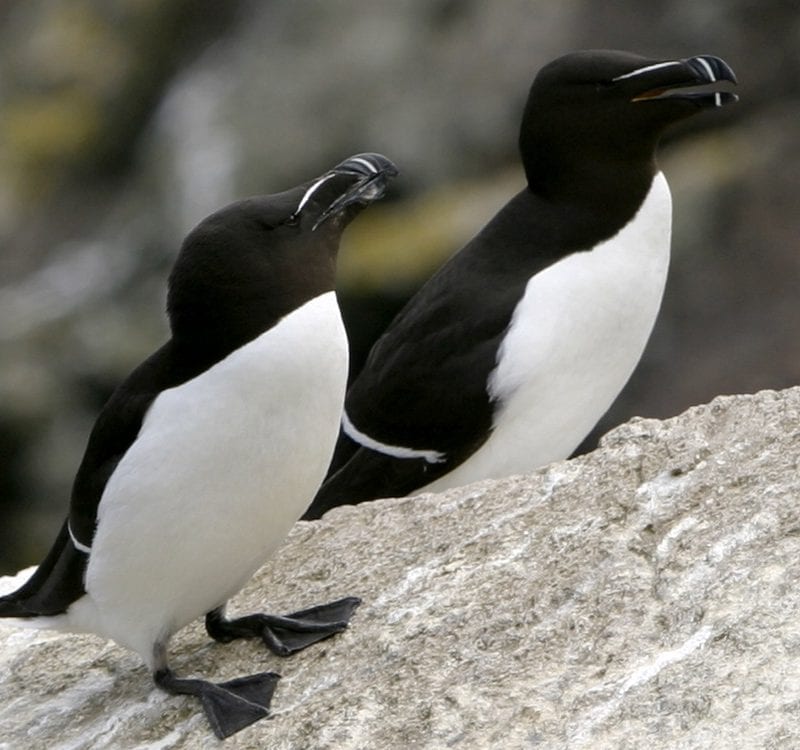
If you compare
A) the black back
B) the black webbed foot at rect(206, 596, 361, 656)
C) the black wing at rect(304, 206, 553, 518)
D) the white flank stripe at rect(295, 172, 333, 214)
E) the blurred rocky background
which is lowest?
the blurred rocky background

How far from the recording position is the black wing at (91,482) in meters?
4.37

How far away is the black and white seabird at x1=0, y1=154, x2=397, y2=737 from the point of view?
4.17m

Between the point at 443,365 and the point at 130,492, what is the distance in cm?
202

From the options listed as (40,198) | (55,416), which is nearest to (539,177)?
(55,416)

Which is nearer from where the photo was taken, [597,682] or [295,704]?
[597,682]

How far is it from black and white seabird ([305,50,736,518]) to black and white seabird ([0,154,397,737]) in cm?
164

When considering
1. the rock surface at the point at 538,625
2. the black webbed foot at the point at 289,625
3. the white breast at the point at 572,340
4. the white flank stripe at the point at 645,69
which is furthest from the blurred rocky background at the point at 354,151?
the black webbed foot at the point at 289,625

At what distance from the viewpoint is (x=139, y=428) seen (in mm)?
4352

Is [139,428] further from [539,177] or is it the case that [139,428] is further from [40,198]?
[40,198]

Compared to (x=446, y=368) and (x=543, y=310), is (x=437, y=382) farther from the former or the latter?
(x=543, y=310)

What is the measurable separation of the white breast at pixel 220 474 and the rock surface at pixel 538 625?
287 mm

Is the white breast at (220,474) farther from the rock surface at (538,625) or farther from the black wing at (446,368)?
the black wing at (446,368)

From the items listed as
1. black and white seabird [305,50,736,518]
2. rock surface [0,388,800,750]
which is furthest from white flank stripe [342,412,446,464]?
rock surface [0,388,800,750]

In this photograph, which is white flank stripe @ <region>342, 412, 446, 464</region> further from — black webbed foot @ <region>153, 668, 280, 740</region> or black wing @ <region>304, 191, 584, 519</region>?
black webbed foot @ <region>153, 668, 280, 740</region>
